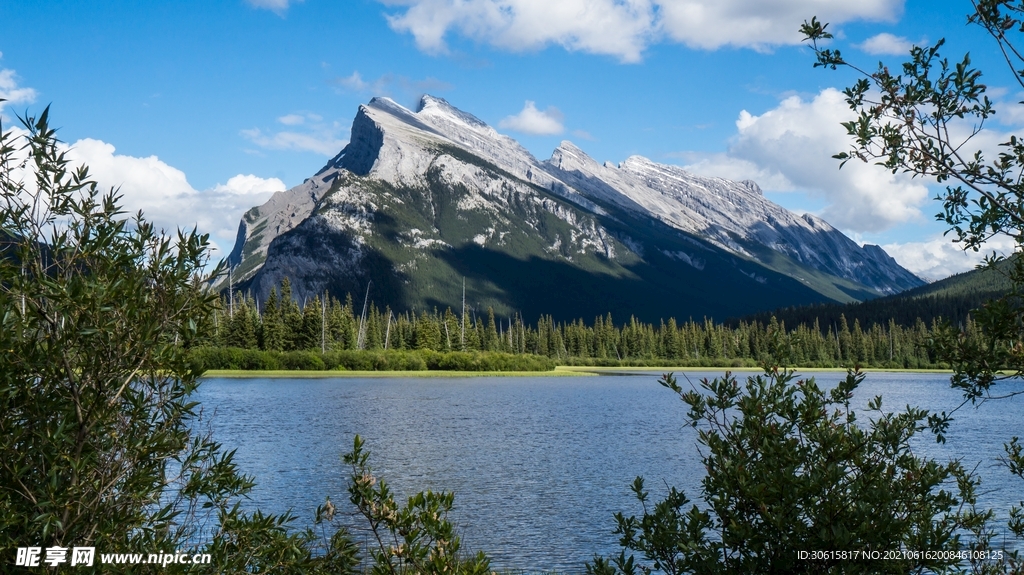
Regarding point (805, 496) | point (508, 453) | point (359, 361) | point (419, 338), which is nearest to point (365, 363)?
point (359, 361)

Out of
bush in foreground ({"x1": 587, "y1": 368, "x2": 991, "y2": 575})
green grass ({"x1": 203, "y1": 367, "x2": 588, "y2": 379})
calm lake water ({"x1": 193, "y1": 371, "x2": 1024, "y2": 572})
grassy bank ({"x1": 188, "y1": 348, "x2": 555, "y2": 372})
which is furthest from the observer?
grassy bank ({"x1": 188, "y1": 348, "x2": 555, "y2": 372})

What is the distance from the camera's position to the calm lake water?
25906mm

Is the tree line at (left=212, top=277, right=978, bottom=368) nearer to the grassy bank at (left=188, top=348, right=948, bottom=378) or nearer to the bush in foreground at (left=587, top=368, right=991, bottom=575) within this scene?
the grassy bank at (left=188, top=348, right=948, bottom=378)

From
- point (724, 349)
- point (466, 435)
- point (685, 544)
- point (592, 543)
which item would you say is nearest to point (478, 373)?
point (466, 435)

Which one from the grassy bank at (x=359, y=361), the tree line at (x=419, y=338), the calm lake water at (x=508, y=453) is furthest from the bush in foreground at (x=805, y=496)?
the grassy bank at (x=359, y=361)

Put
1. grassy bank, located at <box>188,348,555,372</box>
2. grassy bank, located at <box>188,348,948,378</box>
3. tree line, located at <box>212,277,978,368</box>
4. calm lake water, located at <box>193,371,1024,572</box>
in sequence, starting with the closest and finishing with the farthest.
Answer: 1. calm lake water, located at <box>193,371,1024,572</box>
2. grassy bank, located at <box>188,348,948,378</box>
3. grassy bank, located at <box>188,348,555,372</box>
4. tree line, located at <box>212,277,978,368</box>

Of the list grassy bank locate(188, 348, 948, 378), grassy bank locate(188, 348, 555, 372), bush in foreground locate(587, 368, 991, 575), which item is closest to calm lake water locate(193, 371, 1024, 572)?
bush in foreground locate(587, 368, 991, 575)

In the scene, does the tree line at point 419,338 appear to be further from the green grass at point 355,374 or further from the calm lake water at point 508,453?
the calm lake water at point 508,453

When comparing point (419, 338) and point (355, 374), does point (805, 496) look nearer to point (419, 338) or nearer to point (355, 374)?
point (355, 374)

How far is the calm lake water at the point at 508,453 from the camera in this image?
25.9 m

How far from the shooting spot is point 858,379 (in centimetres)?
914

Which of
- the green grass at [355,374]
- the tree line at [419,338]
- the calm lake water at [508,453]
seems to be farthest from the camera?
the tree line at [419,338]

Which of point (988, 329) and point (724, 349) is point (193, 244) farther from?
point (724, 349)

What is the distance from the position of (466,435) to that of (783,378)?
136 feet
